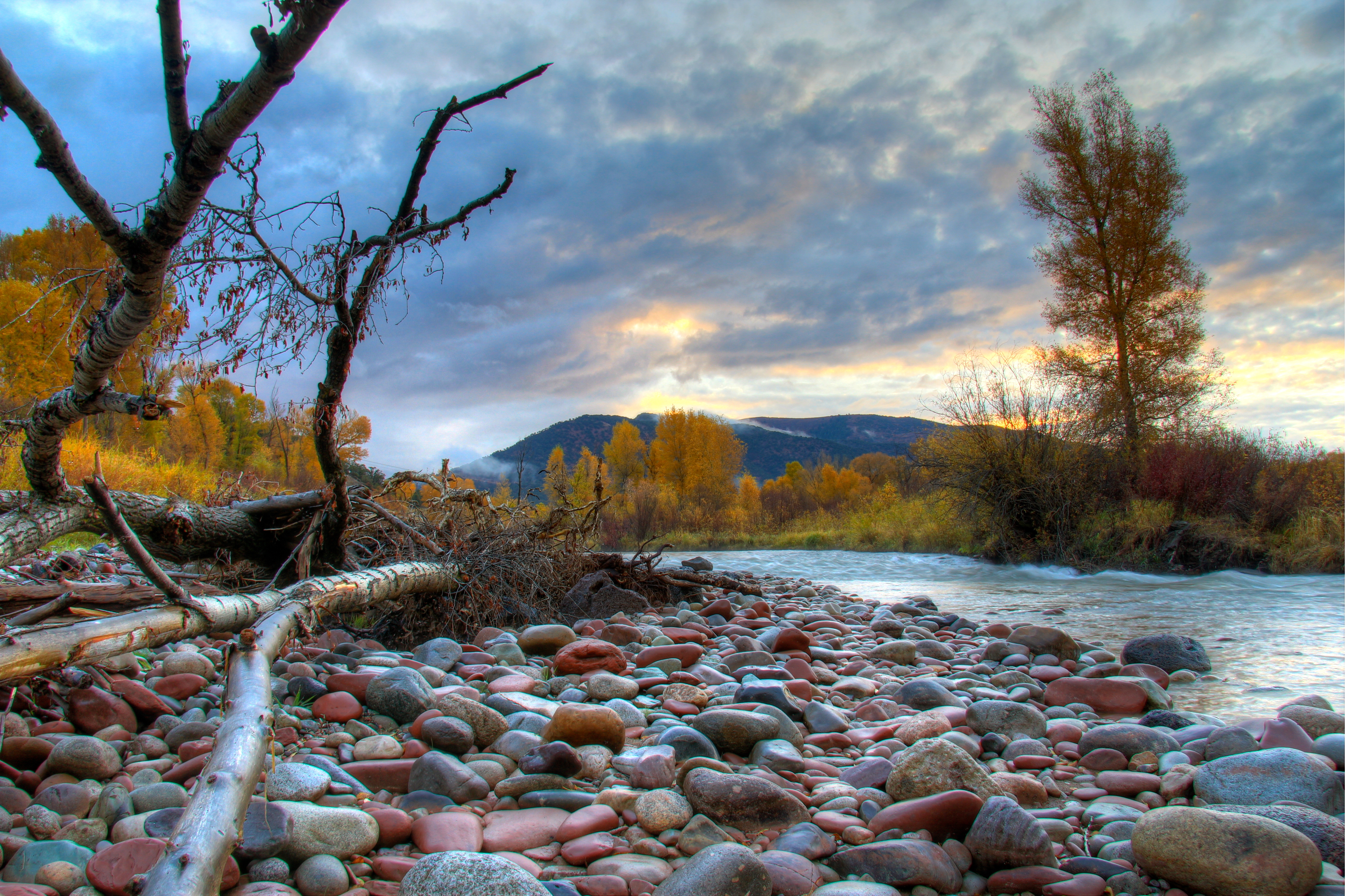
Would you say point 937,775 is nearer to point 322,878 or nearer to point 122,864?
point 322,878

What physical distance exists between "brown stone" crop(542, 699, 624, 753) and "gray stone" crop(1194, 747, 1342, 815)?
1.97 m

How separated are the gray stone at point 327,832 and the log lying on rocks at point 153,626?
77cm

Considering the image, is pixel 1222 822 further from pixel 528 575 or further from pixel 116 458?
pixel 116 458

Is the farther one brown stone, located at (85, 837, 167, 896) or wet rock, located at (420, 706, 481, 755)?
wet rock, located at (420, 706, 481, 755)

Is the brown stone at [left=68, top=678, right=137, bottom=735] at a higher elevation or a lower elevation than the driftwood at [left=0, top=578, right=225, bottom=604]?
lower

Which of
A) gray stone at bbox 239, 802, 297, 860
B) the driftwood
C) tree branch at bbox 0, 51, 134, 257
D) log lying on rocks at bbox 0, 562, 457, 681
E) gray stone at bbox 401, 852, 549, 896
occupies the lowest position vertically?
gray stone at bbox 401, 852, 549, 896

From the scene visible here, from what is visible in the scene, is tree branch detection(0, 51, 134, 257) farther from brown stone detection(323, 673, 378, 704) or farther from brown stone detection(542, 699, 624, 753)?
brown stone detection(542, 699, 624, 753)

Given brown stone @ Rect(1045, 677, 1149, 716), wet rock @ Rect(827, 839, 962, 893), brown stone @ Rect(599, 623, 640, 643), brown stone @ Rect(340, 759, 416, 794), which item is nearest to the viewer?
wet rock @ Rect(827, 839, 962, 893)

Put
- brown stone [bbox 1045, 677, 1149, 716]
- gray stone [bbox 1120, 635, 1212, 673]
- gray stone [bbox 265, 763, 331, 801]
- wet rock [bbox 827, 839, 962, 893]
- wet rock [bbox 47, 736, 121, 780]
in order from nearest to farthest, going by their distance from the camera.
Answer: wet rock [bbox 827, 839, 962, 893] → gray stone [bbox 265, 763, 331, 801] → wet rock [bbox 47, 736, 121, 780] → brown stone [bbox 1045, 677, 1149, 716] → gray stone [bbox 1120, 635, 1212, 673]

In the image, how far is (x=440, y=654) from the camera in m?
3.75

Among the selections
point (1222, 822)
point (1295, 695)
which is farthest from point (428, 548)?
point (1295, 695)

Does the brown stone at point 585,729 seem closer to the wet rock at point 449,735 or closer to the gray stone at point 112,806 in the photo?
the wet rock at point 449,735

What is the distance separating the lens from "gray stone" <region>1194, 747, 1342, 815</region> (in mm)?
2072

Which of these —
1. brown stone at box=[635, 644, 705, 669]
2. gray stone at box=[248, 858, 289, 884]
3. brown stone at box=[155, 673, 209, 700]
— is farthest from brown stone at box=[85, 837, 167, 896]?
brown stone at box=[635, 644, 705, 669]
